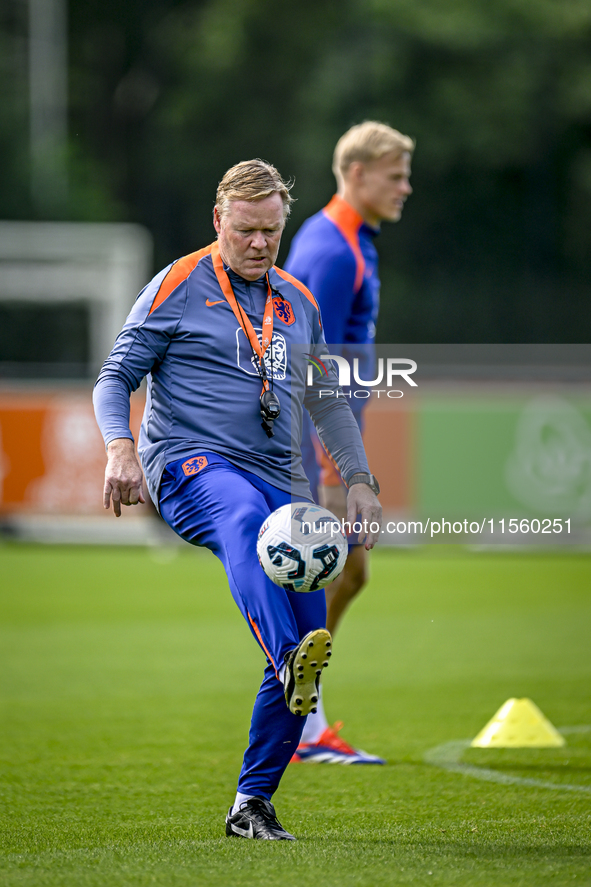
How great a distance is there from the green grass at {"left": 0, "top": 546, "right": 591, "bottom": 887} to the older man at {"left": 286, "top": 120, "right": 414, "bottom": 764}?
250mm

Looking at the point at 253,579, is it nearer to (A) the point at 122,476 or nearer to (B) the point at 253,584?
(B) the point at 253,584

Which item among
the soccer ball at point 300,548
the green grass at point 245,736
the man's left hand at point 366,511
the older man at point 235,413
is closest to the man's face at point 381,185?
the older man at point 235,413

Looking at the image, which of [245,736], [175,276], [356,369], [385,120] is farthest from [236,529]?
[385,120]

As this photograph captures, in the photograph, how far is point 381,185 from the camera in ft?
18.4

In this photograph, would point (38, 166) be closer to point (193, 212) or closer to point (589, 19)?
Result: point (193, 212)

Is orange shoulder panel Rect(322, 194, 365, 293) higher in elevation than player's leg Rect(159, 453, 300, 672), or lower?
higher

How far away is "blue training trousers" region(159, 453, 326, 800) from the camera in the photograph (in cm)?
376

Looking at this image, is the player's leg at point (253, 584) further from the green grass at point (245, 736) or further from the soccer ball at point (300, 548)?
the green grass at point (245, 736)

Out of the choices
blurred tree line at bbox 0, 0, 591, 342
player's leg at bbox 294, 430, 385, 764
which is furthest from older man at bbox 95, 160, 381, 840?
blurred tree line at bbox 0, 0, 591, 342

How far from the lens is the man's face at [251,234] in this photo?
3.97 meters

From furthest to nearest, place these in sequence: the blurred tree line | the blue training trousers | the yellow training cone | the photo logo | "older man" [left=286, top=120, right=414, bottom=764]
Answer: the blurred tree line < the yellow training cone < "older man" [left=286, top=120, right=414, bottom=764] < the photo logo < the blue training trousers

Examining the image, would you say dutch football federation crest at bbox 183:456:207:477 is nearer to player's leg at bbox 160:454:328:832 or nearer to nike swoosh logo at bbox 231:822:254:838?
player's leg at bbox 160:454:328:832

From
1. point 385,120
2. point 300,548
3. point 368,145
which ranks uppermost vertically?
point 385,120

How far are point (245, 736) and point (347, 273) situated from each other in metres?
2.17
